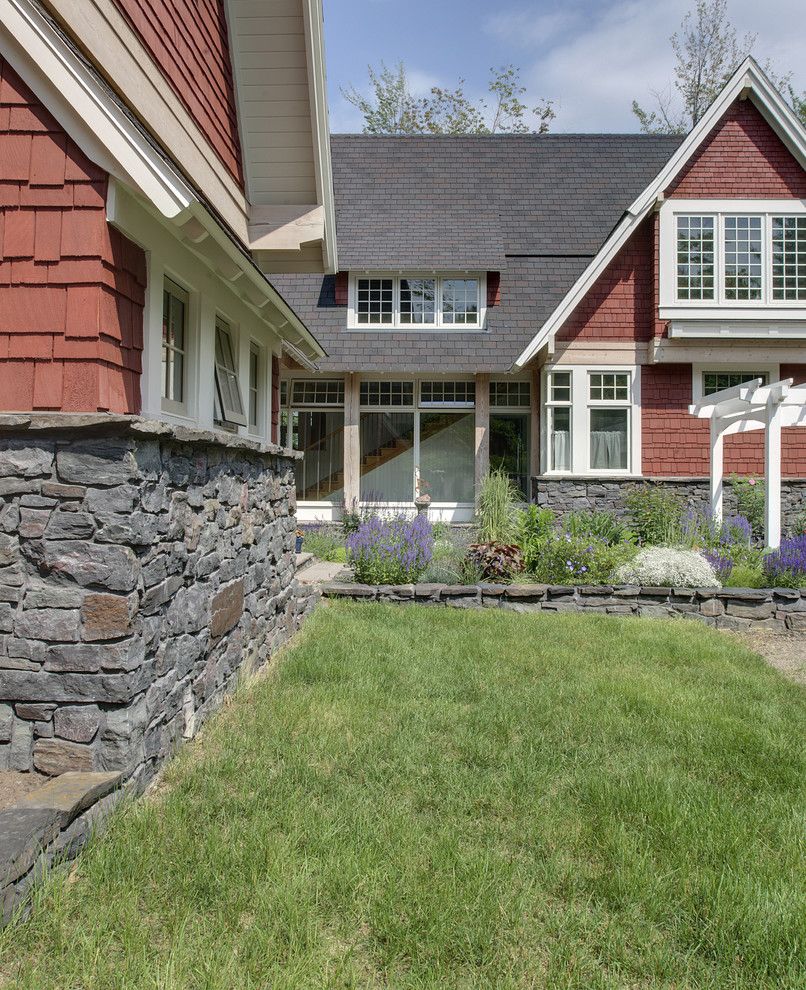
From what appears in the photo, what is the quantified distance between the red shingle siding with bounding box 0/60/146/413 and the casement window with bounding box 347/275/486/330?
32.2 ft

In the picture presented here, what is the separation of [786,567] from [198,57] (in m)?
7.77

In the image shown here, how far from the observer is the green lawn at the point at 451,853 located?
2227mm

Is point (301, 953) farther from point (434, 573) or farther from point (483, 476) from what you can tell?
point (483, 476)

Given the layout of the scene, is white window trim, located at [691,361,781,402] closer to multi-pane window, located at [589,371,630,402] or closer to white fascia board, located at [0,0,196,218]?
multi-pane window, located at [589,371,630,402]

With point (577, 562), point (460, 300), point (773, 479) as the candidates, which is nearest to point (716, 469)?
point (773, 479)

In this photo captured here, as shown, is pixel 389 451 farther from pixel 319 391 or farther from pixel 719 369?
pixel 719 369

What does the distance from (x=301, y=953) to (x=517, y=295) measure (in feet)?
41.3

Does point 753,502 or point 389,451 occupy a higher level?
point 389,451

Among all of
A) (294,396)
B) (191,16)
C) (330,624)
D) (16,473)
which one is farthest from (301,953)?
(294,396)

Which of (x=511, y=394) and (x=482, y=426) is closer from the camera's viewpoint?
(x=482, y=426)

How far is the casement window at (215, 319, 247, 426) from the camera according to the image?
Result: 5.71 m

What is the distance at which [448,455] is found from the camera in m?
13.2

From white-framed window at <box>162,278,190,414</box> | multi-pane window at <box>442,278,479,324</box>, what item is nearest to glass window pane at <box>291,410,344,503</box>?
multi-pane window at <box>442,278,479,324</box>

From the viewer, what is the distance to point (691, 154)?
37.5 feet
